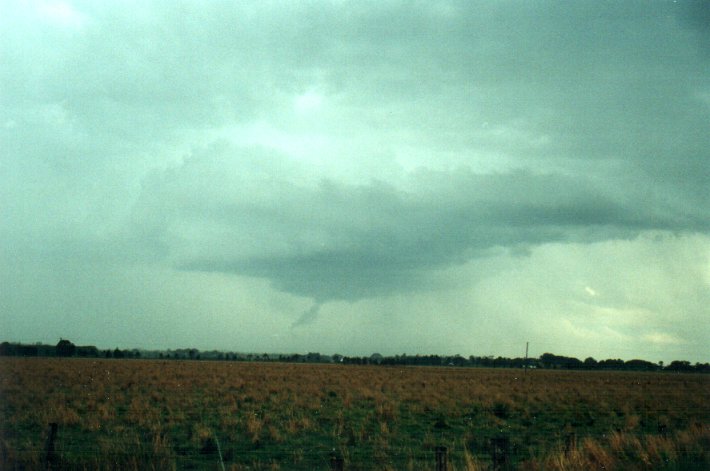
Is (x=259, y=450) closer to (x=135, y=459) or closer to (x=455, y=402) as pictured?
(x=135, y=459)

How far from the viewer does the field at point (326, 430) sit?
37.8 ft

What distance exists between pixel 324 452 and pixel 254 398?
1533 centimetres

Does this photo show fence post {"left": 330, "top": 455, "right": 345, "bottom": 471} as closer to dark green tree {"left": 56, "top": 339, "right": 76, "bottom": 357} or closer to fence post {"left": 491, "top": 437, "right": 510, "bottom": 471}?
fence post {"left": 491, "top": 437, "right": 510, "bottom": 471}

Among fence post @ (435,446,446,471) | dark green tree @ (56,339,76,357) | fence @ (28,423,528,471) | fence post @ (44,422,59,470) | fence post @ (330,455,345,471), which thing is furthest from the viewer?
dark green tree @ (56,339,76,357)

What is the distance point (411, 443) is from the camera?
58.0 feet

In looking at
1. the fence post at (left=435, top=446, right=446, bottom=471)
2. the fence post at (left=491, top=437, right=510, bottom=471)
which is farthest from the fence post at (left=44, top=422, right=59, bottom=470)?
the fence post at (left=491, top=437, right=510, bottom=471)

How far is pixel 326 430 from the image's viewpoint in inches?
781

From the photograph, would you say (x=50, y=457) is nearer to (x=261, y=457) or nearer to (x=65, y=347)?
(x=261, y=457)

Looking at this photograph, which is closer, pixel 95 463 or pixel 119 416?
pixel 95 463

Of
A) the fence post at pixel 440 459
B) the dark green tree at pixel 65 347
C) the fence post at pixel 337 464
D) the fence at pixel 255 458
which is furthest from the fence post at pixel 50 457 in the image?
the dark green tree at pixel 65 347

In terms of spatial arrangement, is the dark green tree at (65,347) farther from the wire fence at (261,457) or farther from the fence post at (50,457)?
the fence post at (50,457)

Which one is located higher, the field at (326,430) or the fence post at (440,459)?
the fence post at (440,459)

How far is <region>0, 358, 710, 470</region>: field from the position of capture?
11508 millimetres

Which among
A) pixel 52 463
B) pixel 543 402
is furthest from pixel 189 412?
pixel 543 402
